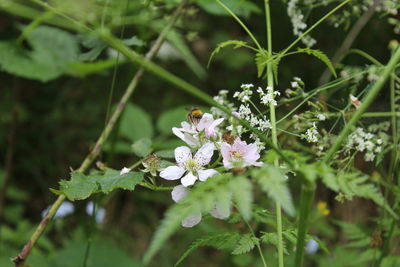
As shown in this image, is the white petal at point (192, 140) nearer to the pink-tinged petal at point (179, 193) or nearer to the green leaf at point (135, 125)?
the pink-tinged petal at point (179, 193)

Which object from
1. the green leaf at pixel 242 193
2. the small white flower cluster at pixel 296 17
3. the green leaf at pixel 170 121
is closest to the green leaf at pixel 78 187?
the green leaf at pixel 242 193

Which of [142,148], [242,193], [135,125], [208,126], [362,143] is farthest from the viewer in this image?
[135,125]

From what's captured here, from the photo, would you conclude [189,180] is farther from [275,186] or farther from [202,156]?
[275,186]

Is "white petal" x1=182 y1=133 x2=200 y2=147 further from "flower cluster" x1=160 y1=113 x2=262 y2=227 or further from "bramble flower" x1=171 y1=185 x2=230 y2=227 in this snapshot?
"bramble flower" x1=171 y1=185 x2=230 y2=227

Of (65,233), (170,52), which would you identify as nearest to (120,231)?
(65,233)

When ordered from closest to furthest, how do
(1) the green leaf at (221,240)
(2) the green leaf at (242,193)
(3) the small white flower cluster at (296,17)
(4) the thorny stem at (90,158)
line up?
(2) the green leaf at (242,193) → (1) the green leaf at (221,240) → (4) the thorny stem at (90,158) → (3) the small white flower cluster at (296,17)

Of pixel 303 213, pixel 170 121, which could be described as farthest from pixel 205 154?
pixel 170 121

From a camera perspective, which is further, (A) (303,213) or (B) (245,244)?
(B) (245,244)
